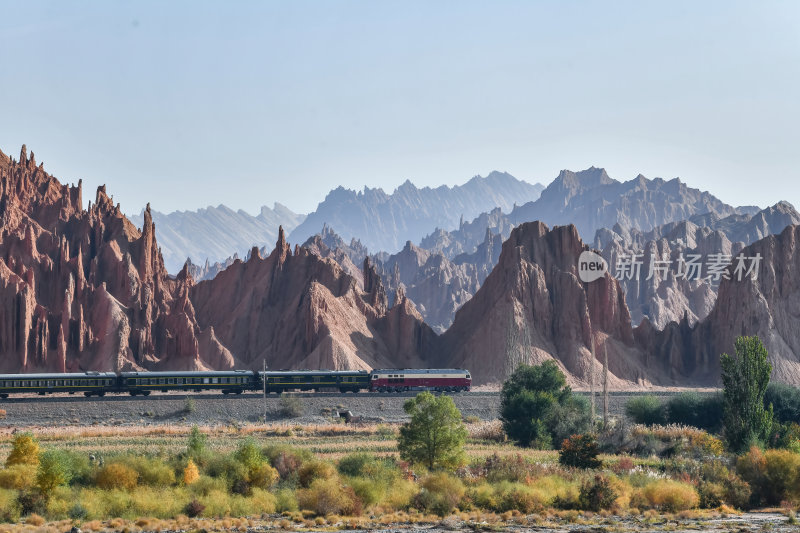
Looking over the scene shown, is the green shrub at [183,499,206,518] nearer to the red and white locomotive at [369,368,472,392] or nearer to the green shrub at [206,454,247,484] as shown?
the green shrub at [206,454,247,484]

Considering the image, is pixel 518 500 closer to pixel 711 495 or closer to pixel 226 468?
pixel 711 495

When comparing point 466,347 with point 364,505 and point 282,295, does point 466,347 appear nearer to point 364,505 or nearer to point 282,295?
point 282,295

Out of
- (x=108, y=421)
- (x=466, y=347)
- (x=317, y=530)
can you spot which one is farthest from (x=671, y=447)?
(x=466, y=347)

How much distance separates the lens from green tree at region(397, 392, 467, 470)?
2416 inches

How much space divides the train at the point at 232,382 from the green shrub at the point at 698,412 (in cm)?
2983

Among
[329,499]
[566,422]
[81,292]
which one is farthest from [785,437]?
[81,292]

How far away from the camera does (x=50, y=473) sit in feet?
166

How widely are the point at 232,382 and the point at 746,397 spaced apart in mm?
59746

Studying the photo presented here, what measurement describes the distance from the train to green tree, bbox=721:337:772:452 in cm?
5107

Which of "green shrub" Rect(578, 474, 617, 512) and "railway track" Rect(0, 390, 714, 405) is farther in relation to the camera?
"railway track" Rect(0, 390, 714, 405)

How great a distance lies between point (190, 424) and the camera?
92.5 m

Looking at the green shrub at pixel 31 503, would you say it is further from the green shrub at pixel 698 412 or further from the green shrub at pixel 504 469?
the green shrub at pixel 698 412

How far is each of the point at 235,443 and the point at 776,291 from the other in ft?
330

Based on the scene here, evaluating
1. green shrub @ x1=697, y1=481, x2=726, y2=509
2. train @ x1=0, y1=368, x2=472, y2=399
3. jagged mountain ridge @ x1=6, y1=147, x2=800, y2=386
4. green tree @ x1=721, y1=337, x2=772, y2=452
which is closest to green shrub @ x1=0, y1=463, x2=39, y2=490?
green shrub @ x1=697, y1=481, x2=726, y2=509
